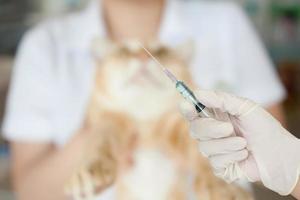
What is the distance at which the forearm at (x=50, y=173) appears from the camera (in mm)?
856

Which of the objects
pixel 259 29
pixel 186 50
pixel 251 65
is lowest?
pixel 259 29

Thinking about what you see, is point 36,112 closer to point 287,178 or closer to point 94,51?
point 94,51

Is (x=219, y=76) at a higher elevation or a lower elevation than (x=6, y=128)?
lower

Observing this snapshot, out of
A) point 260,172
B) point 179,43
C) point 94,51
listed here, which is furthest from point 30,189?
point 260,172

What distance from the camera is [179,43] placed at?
923 mm

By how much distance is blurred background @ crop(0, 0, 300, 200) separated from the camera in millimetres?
1131

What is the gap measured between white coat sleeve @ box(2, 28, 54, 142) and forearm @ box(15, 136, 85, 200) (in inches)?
1.7

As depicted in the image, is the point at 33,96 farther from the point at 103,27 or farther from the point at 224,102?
the point at 224,102

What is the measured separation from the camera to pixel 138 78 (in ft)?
2.80

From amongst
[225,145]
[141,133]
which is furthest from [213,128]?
[141,133]

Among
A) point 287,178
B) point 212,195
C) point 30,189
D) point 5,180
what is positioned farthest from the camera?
point 5,180

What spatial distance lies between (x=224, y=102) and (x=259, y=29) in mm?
1150

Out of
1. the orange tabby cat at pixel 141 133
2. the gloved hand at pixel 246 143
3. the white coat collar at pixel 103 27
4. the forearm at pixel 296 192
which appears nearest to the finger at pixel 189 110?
the gloved hand at pixel 246 143

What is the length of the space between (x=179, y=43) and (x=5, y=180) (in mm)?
464
